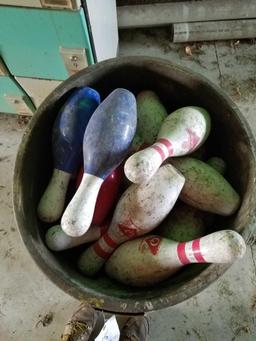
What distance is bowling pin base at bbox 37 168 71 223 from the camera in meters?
0.76

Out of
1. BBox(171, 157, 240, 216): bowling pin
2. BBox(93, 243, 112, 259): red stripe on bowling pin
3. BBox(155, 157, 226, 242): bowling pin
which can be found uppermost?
BBox(171, 157, 240, 216): bowling pin

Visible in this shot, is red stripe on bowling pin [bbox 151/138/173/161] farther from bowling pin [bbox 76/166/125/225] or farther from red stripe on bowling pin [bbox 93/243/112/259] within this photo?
red stripe on bowling pin [bbox 93/243/112/259]

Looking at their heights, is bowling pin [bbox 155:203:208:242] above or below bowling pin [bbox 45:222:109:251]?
below

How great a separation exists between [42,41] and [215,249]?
56 centimetres

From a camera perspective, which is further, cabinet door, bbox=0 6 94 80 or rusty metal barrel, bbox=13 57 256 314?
cabinet door, bbox=0 6 94 80

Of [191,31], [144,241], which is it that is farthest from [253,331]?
[191,31]

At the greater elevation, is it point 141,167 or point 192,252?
point 141,167

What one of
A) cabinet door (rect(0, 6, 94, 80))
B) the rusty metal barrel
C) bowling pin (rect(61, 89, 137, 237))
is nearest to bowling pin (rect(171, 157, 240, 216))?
the rusty metal barrel

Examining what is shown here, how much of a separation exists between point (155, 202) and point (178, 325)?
0.58 metres

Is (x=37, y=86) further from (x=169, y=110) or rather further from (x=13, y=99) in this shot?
(x=169, y=110)

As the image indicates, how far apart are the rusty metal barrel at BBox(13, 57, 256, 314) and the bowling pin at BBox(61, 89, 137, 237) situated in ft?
0.27

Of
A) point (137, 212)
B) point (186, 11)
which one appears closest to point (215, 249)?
point (137, 212)

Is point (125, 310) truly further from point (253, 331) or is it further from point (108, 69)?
point (253, 331)

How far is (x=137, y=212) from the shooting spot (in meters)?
0.71
